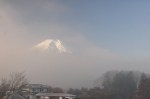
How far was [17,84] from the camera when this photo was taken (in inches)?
1125

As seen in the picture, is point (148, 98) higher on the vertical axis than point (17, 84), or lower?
lower

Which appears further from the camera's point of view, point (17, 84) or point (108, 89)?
point (108, 89)

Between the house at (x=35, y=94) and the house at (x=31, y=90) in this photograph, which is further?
the house at (x=31, y=90)

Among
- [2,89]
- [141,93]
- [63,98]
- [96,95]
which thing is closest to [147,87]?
[141,93]

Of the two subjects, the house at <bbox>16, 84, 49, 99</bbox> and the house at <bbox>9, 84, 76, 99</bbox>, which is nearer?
the house at <bbox>9, 84, 76, 99</bbox>

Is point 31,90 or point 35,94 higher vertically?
point 31,90

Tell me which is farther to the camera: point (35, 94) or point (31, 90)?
point (31, 90)

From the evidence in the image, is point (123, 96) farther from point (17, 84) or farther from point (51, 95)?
point (17, 84)

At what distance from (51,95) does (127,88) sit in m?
21.5

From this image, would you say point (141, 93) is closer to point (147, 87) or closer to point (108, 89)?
point (147, 87)

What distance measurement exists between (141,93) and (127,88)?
19.3 m

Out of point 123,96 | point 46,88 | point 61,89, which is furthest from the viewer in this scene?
point 61,89

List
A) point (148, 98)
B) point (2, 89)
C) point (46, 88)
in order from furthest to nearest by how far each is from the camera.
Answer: point (46, 88) < point (148, 98) < point (2, 89)

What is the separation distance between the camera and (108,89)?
52531 millimetres
